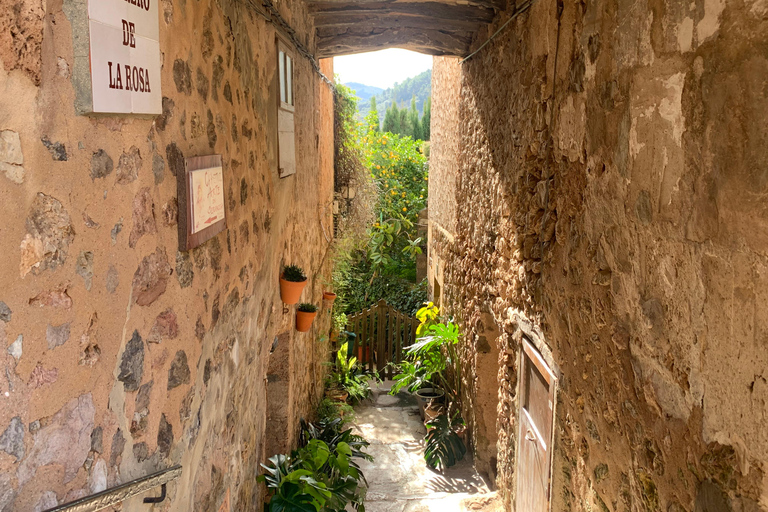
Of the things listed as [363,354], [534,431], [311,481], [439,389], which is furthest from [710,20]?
[363,354]

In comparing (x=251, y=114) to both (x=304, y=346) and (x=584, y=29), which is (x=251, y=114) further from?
(x=304, y=346)

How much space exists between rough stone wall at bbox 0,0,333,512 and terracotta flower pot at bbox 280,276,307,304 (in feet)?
1.92

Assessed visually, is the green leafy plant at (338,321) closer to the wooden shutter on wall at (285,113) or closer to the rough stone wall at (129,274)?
the wooden shutter on wall at (285,113)

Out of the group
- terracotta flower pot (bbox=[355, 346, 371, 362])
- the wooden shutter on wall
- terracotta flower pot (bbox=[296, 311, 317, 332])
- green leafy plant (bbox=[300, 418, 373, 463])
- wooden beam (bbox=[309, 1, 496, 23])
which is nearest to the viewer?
the wooden shutter on wall

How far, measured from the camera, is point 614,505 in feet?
7.61

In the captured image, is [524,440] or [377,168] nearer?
[524,440]

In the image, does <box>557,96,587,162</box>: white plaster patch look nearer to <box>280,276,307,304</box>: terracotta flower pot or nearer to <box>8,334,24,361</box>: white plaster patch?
<box>280,276,307,304</box>: terracotta flower pot

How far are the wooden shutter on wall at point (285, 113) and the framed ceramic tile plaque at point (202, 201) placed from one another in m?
1.50

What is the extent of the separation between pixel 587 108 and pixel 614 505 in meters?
1.70

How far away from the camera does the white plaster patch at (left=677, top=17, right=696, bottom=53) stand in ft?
5.52

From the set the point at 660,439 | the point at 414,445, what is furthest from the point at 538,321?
the point at 414,445

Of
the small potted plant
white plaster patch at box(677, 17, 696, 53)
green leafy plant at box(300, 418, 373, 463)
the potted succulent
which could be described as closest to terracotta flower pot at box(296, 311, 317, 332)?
the small potted plant

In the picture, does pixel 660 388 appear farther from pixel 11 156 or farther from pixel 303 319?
pixel 303 319

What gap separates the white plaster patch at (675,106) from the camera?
5.70 ft
